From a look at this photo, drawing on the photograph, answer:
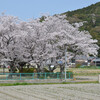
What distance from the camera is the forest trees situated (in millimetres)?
31062

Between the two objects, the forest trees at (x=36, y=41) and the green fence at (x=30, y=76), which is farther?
the forest trees at (x=36, y=41)

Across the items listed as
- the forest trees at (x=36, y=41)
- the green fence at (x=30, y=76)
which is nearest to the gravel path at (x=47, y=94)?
the green fence at (x=30, y=76)

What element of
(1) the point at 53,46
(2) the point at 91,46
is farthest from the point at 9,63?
(2) the point at 91,46

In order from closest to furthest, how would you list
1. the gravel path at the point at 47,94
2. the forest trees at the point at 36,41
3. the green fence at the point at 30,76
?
the gravel path at the point at 47,94
the green fence at the point at 30,76
the forest trees at the point at 36,41

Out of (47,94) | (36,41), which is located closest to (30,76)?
(36,41)

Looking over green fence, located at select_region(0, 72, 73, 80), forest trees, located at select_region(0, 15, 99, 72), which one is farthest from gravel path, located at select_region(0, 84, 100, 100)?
forest trees, located at select_region(0, 15, 99, 72)

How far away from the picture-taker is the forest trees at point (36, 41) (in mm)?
31062

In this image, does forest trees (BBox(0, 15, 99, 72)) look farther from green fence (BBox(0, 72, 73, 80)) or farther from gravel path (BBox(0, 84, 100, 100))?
gravel path (BBox(0, 84, 100, 100))

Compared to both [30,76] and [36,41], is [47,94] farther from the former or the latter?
[36,41]

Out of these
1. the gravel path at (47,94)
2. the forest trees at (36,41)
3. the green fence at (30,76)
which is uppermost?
the forest trees at (36,41)

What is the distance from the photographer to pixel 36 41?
3123 cm

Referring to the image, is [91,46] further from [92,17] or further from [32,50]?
[92,17]

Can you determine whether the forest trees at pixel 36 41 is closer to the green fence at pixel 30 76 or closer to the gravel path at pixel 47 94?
the green fence at pixel 30 76

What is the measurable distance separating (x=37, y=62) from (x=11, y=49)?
3595 mm
